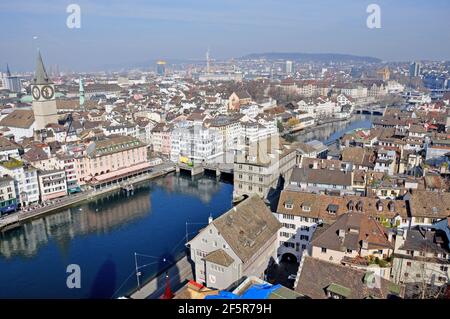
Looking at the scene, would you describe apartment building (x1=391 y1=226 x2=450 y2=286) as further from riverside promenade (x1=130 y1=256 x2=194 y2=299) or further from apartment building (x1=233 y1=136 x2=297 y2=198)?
apartment building (x1=233 y1=136 x2=297 y2=198)

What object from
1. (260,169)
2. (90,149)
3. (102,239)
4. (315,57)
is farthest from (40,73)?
(315,57)

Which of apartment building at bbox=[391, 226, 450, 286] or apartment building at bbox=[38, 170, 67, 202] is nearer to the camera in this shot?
apartment building at bbox=[391, 226, 450, 286]

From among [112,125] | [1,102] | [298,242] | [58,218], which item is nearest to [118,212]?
[58,218]

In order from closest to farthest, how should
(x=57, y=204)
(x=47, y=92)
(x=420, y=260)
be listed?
1. (x=420, y=260)
2. (x=57, y=204)
3. (x=47, y=92)

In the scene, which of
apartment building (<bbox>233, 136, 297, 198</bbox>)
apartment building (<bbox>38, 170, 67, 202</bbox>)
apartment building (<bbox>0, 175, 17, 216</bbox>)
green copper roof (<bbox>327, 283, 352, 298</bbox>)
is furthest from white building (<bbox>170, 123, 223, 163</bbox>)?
green copper roof (<bbox>327, 283, 352, 298</bbox>)

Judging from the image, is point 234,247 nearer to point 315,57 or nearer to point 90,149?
point 90,149
